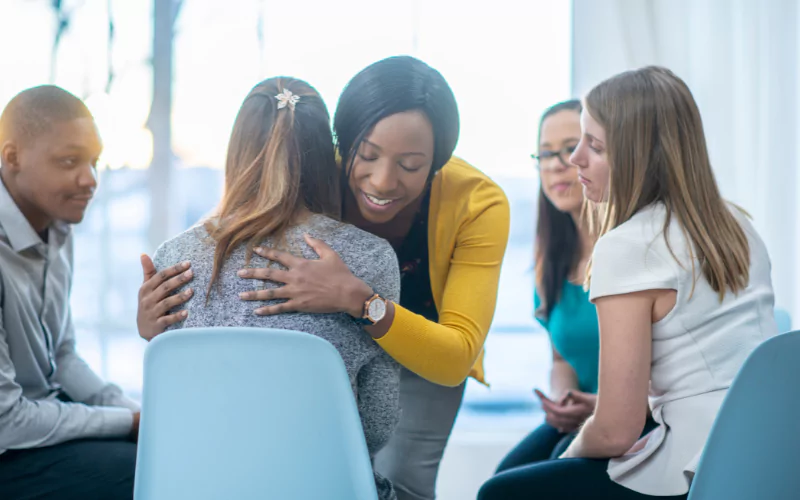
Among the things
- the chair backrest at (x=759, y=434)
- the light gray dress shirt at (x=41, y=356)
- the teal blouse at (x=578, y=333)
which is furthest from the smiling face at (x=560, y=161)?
the light gray dress shirt at (x=41, y=356)

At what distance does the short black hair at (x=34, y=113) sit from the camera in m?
1.59

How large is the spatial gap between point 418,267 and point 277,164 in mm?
508

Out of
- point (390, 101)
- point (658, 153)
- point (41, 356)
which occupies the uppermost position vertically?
point (390, 101)

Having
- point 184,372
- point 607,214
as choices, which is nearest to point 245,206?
point 184,372

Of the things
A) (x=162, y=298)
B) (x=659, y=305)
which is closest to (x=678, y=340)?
(x=659, y=305)

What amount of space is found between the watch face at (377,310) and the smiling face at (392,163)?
321 mm

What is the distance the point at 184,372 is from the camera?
0.95m

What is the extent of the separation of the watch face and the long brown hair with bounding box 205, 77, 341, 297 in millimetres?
188

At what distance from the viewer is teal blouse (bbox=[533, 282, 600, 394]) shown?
1.95 metres

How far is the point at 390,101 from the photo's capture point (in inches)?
55.5

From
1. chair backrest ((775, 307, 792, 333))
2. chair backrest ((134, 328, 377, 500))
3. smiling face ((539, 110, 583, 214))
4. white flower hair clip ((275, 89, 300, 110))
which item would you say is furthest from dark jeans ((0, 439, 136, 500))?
chair backrest ((775, 307, 792, 333))

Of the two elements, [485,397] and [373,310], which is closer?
[373,310]

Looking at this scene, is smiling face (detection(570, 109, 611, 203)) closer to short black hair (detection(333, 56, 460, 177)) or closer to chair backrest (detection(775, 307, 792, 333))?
short black hair (detection(333, 56, 460, 177))

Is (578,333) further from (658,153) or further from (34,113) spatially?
(34,113)
